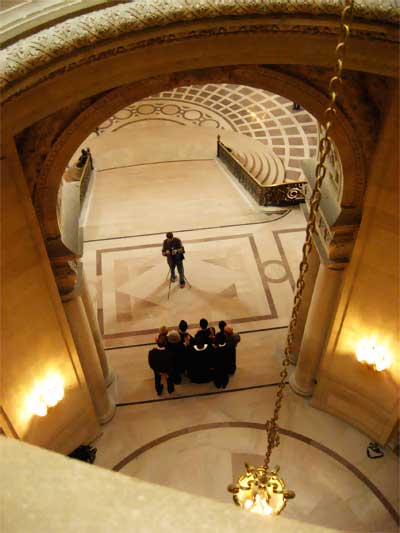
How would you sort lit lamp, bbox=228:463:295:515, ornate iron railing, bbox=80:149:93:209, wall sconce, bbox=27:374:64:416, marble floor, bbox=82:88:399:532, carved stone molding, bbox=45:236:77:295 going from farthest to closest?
ornate iron railing, bbox=80:149:93:209 → marble floor, bbox=82:88:399:532 → wall sconce, bbox=27:374:64:416 → carved stone molding, bbox=45:236:77:295 → lit lamp, bbox=228:463:295:515

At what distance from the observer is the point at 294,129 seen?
46.6 ft

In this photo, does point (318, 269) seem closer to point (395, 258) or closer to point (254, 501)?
point (395, 258)

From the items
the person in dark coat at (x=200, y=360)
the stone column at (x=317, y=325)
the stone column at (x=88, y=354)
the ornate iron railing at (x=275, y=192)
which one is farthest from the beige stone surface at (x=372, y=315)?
the ornate iron railing at (x=275, y=192)

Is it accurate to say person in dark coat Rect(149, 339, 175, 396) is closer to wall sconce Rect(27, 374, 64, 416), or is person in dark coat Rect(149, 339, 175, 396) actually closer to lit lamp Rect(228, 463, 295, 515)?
wall sconce Rect(27, 374, 64, 416)

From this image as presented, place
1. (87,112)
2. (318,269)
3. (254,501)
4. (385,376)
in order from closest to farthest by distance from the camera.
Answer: (254,501), (87,112), (385,376), (318,269)

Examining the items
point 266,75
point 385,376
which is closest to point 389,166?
point 266,75

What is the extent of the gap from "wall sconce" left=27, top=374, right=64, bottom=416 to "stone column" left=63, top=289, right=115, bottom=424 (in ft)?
1.76

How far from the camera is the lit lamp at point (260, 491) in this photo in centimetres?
326

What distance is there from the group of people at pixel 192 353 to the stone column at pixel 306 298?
3.08 feet

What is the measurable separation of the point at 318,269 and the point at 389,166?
213cm

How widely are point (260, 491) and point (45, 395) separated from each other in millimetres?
2990

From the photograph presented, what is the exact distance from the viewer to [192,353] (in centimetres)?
678

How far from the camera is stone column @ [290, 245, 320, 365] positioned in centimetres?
634

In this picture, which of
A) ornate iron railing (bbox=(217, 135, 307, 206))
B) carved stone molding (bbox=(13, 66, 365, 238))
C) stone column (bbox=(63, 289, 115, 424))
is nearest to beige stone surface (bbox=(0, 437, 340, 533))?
carved stone molding (bbox=(13, 66, 365, 238))
